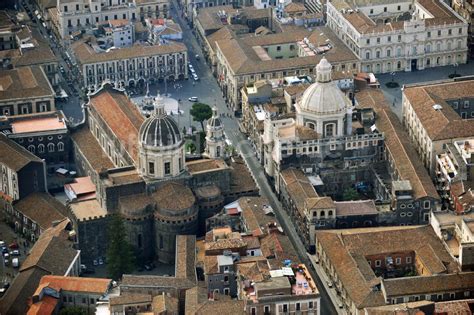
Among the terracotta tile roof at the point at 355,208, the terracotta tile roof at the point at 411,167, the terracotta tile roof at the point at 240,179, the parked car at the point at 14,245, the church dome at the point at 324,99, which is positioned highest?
the church dome at the point at 324,99

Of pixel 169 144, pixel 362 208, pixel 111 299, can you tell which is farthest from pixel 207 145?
pixel 111 299

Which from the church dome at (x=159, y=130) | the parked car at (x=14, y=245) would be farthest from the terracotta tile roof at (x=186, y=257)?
the parked car at (x=14, y=245)

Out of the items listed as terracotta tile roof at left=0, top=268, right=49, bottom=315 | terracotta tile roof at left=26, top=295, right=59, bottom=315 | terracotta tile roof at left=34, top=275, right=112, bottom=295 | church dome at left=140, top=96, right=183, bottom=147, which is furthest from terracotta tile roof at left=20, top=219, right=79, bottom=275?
church dome at left=140, top=96, right=183, bottom=147

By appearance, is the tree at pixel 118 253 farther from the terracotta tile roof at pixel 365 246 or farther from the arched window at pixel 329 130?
the arched window at pixel 329 130

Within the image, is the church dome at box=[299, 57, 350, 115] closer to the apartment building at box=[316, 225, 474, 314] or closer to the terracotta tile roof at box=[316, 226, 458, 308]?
the terracotta tile roof at box=[316, 226, 458, 308]

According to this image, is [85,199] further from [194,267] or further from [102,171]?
[194,267]

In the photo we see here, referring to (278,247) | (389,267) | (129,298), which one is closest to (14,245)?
(129,298)

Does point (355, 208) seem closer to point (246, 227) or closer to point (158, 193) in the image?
point (246, 227)
